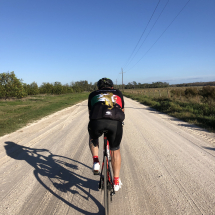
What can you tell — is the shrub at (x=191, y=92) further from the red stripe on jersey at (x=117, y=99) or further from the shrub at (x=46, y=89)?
the shrub at (x=46, y=89)

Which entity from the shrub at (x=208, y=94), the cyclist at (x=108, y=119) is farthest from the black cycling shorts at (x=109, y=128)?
the shrub at (x=208, y=94)

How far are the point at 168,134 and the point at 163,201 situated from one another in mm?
4309

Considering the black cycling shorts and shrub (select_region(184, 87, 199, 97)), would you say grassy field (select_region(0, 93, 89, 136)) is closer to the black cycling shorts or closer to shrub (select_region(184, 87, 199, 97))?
the black cycling shorts

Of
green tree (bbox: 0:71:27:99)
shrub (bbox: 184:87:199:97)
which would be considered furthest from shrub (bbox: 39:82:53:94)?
→ shrub (bbox: 184:87:199:97)

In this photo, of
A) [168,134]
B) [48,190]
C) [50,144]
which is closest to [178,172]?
[48,190]

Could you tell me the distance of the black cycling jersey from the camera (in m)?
2.26

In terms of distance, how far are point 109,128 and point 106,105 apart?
0.32 meters

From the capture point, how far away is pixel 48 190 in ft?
9.77

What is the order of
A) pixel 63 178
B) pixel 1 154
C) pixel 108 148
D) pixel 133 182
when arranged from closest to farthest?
pixel 108 148 < pixel 133 182 < pixel 63 178 < pixel 1 154

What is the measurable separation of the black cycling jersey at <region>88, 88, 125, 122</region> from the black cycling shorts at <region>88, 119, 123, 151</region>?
62 mm

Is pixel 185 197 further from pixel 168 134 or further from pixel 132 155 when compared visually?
pixel 168 134

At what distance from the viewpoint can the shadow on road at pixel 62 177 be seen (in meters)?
2.68

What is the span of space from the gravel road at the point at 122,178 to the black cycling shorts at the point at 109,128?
1.05 meters

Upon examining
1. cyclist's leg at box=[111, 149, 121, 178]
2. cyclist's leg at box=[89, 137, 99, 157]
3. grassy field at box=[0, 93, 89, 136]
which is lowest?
grassy field at box=[0, 93, 89, 136]
